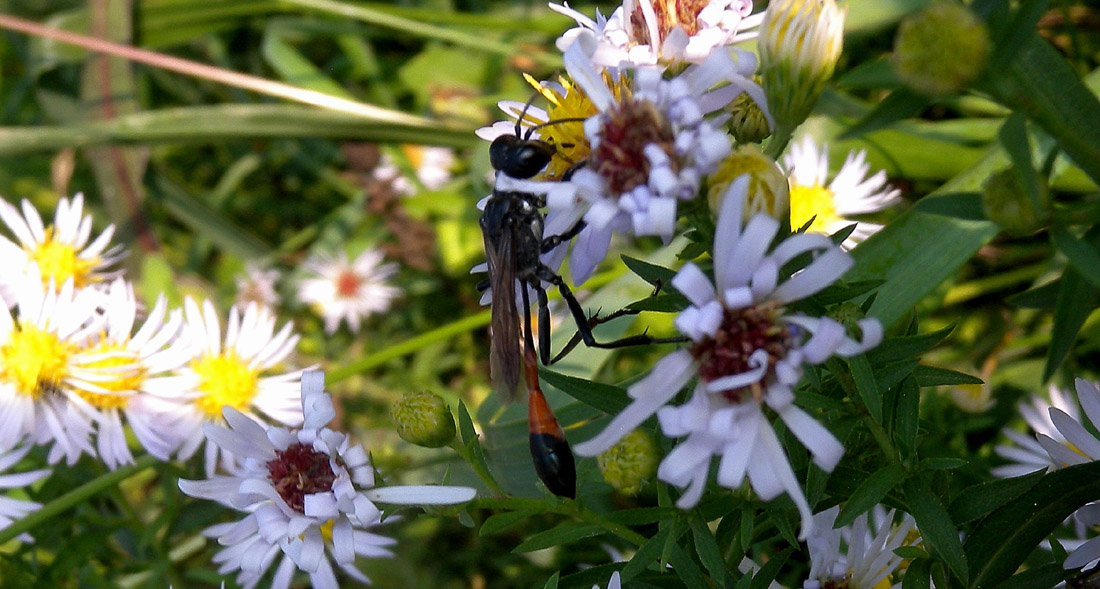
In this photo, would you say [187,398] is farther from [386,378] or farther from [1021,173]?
[1021,173]

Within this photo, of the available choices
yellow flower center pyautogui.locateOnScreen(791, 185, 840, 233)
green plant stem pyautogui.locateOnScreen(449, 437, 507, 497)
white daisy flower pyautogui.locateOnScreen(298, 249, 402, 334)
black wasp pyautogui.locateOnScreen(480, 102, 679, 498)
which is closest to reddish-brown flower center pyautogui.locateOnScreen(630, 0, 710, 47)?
black wasp pyautogui.locateOnScreen(480, 102, 679, 498)

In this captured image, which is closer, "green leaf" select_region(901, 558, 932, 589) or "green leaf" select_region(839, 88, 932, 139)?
"green leaf" select_region(839, 88, 932, 139)

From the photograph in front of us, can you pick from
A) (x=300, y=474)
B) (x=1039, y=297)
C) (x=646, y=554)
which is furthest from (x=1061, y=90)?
(x=300, y=474)

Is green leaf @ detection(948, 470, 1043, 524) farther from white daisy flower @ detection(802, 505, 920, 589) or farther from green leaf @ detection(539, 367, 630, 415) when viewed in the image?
green leaf @ detection(539, 367, 630, 415)

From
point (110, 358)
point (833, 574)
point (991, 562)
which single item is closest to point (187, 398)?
point (110, 358)

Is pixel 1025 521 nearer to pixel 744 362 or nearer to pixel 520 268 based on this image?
pixel 744 362
